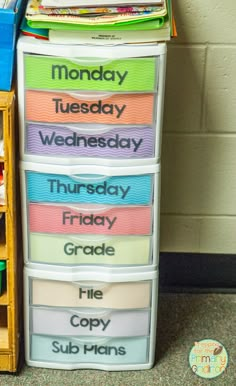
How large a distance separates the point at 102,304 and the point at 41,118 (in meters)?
0.51

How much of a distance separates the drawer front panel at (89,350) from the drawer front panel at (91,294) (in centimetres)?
11

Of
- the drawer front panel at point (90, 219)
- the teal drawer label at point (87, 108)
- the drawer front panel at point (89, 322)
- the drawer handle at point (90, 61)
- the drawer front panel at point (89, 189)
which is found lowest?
the drawer front panel at point (89, 322)

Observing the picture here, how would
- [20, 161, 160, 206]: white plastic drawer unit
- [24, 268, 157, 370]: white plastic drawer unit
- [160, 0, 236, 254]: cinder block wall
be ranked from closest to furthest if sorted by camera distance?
1. [20, 161, 160, 206]: white plastic drawer unit
2. [24, 268, 157, 370]: white plastic drawer unit
3. [160, 0, 236, 254]: cinder block wall

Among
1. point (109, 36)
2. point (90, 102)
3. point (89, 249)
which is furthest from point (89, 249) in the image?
point (109, 36)

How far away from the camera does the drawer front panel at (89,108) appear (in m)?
1.69

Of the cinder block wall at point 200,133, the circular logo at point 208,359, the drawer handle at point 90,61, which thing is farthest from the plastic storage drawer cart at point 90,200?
the cinder block wall at point 200,133

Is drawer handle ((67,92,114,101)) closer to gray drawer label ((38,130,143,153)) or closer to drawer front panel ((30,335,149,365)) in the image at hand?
gray drawer label ((38,130,143,153))

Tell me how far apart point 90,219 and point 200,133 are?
1.66ft

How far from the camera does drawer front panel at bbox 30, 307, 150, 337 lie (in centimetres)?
191

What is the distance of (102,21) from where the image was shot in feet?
5.36

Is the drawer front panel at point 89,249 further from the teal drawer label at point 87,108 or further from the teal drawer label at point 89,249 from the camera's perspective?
the teal drawer label at point 87,108

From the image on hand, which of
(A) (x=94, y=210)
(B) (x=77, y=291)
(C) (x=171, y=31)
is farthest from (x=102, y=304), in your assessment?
(C) (x=171, y=31)

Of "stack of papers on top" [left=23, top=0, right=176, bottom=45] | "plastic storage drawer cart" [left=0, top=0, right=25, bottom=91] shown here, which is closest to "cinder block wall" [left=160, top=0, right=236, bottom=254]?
"stack of papers on top" [left=23, top=0, right=176, bottom=45]

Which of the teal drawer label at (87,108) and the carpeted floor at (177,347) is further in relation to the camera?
the carpeted floor at (177,347)
